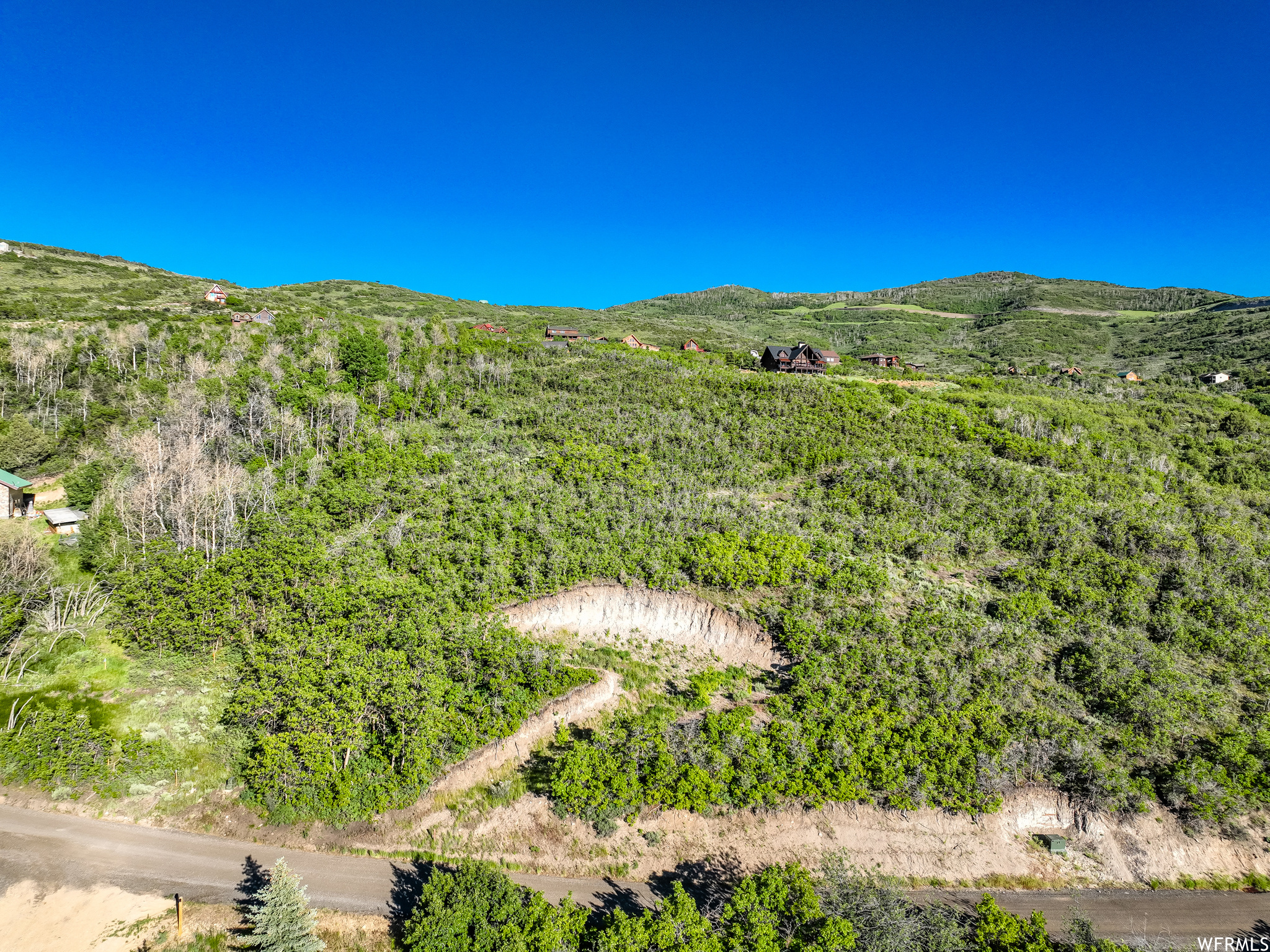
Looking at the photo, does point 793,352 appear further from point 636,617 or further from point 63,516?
point 63,516

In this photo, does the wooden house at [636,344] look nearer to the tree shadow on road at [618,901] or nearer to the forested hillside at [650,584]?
the forested hillside at [650,584]

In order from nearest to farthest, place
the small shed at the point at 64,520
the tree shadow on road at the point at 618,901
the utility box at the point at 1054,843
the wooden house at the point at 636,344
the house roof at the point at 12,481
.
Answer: the tree shadow on road at the point at 618,901
the utility box at the point at 1054,843
the small shed at the point at 64,520
the house roof at the point at 12,481
the wooden house at the point at 636,344

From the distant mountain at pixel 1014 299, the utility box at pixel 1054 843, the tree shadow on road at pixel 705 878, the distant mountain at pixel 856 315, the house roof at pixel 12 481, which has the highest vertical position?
the distant mountain at pixel 1014 299

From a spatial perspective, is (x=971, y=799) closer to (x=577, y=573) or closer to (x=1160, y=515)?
(x=577, y=573)

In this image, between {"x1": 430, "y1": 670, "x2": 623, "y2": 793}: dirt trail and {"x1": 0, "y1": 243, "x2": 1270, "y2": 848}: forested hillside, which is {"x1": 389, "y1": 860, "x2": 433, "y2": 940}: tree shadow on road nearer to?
{"x1": 0, "y1": 243, "x2": 1270, "y2": 848}: forested hillside

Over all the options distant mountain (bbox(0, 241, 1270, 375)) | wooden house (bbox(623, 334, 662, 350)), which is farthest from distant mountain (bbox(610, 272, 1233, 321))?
wooden house (bbox(623, 334, 662, 350))

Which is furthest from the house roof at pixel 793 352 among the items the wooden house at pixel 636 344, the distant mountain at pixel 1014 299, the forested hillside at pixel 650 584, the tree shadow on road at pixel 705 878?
the distant mountain at pixel 1014 299

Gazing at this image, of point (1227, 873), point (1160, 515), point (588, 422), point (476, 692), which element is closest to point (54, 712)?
point (476, 692)
